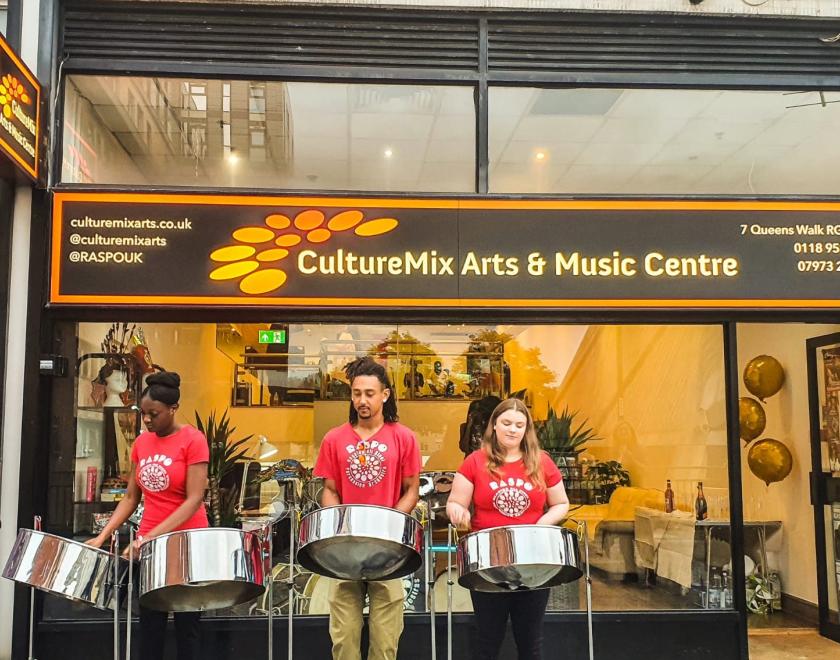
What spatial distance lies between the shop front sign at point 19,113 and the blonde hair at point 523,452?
203cm

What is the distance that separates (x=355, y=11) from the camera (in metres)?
3.74

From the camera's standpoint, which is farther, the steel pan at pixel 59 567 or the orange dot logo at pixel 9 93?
the orange dot logo at pixel 9 93

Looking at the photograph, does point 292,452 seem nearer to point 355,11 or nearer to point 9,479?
point 9,479

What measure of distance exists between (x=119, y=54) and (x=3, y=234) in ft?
3.06

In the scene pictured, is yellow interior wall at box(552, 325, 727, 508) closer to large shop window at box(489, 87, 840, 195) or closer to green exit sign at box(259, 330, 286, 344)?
large shop window at box(489, 87, 840, 195)

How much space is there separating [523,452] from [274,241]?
4.54 feet

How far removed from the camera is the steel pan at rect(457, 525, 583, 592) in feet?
8.45

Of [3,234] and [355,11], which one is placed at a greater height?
[355,11]

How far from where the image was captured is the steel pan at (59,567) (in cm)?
266

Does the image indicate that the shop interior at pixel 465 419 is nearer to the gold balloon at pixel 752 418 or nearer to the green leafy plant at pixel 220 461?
the green leafy plant at pixel 220 461

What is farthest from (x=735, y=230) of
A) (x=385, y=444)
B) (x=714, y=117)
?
(x=385, y=444)

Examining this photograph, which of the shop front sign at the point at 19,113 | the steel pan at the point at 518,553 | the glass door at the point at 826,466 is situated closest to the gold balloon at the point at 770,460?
the glass door at the point at 826,466

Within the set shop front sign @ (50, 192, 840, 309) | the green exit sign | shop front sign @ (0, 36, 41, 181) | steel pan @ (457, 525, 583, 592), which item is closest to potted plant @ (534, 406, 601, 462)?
shop front sign @ (50, 192, 840, 309)

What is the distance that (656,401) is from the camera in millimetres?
4516
